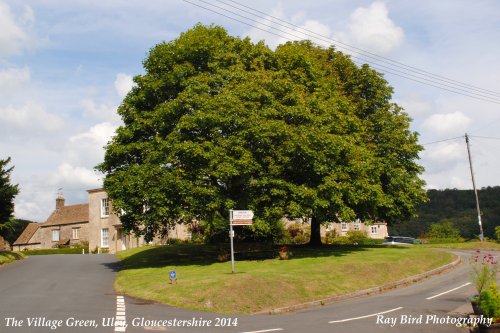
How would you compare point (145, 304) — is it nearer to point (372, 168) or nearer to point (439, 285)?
point (439, 285)

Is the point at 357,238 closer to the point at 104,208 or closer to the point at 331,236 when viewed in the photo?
the point at 331,236

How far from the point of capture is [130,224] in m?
30.7

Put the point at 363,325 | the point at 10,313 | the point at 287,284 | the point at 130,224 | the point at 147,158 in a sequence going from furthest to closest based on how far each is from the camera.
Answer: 1. the point at 130,224
2. the point at 147,158
3. the point at 287,284
4. the point at 10,313
5. the point at 363,325

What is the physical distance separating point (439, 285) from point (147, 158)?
685 inches

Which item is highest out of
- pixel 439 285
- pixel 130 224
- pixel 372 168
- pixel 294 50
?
pixel 294 50

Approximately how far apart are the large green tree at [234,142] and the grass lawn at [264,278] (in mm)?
2848

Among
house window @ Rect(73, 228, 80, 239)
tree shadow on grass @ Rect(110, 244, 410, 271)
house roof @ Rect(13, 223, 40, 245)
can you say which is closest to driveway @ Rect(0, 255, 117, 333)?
tree shadow on grass @ Rect(110, 244, 410, 271)

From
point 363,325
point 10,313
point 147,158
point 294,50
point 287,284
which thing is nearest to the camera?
point 363,325

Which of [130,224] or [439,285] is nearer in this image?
[439,285]

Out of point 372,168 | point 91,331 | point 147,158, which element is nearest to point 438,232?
point 372,168

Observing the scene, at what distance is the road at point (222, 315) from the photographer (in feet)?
44.6

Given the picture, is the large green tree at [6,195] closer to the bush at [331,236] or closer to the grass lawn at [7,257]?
the grass lawn at [7,257]

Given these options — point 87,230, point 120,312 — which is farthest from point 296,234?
point 120,312

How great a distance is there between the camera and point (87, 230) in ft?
223
